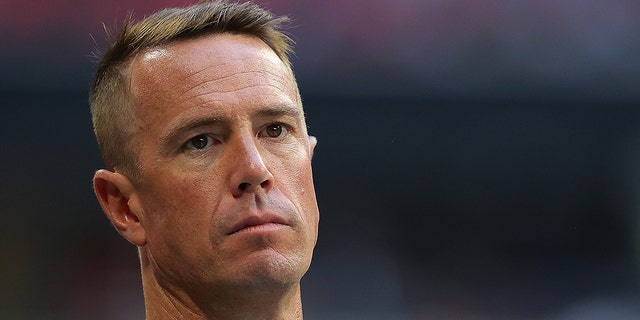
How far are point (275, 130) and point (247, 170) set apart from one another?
0.22m

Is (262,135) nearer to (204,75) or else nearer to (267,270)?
(204,75)

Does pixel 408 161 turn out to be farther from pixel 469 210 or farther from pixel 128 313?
pixel 128 313

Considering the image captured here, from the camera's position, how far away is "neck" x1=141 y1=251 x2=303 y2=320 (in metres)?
2.44

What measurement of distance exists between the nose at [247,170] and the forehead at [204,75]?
0.12 meters

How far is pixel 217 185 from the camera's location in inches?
95.2

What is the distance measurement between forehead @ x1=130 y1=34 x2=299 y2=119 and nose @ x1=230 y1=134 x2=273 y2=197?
0.12 meters

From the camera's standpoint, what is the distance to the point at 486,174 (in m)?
4.71

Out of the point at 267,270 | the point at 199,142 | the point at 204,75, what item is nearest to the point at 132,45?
the point at 204,75

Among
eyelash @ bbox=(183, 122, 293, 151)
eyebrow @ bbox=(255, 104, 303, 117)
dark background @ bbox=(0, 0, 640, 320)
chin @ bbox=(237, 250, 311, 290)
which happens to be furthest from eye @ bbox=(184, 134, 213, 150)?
dark background @ bbox=(0, 0, 640, 320)

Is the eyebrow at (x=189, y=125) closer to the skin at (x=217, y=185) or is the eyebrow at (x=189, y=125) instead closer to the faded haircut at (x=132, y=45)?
the skin at (x=217, y=185)

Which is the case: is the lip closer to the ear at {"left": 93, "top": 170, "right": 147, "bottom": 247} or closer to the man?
the man

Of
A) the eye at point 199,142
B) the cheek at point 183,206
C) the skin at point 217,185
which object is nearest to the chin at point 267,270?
the skin at point 217,185

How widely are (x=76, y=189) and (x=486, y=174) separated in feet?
6.45

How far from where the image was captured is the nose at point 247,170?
7.80ft
